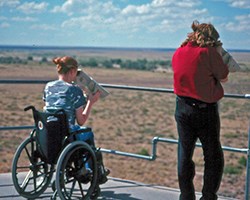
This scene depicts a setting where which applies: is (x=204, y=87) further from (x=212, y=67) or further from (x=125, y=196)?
(x=125, y=196)

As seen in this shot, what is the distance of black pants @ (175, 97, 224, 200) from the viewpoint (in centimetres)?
383

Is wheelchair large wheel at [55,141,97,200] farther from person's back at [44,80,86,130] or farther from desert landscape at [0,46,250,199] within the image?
desert landscape at [0,46,250,199]

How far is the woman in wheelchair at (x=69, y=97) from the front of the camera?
417 centimetres

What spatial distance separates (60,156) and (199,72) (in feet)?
3.42

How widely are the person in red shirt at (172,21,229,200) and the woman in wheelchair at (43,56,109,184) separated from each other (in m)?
0.69

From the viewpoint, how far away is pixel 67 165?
414cm

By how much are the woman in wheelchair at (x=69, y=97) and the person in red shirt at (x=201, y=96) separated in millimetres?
688

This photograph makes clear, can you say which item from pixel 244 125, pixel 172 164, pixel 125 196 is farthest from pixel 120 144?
pixel 125 196

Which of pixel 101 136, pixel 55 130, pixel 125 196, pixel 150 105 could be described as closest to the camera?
pixel 55 130

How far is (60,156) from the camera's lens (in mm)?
3980

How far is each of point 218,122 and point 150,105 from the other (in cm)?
4990

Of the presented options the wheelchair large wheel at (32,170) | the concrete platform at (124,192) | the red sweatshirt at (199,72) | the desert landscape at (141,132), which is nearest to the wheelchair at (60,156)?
the wheelchair large wheel at (32,170)

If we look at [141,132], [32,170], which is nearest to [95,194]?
[32,170]

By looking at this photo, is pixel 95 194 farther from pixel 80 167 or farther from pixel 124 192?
pixel 124 192
